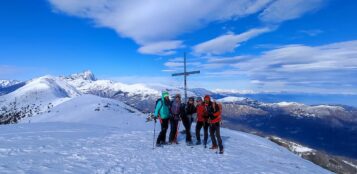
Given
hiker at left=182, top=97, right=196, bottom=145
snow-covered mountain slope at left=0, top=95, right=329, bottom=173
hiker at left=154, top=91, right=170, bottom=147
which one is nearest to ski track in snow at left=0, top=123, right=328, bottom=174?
snow-covered mountain slope at left=0, top=95, right=329, bottom=173

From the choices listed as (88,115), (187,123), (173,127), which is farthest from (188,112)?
(88,115)

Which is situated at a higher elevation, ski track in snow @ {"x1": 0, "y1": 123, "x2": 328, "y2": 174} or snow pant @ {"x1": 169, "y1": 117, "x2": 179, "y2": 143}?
snow pant @ {"x1": 169, "y1": 117, "x2": 179, "y2": 143}

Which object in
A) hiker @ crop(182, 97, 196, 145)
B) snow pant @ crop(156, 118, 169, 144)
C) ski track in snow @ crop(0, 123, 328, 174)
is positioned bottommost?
ski track in snow @ crop(0, 123, 328, 174)

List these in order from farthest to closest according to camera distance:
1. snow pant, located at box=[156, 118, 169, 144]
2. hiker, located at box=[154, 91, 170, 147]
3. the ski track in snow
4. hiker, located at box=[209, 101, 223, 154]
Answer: snow pant, located at box=[156, 118, 169, 144]
hiker, located at box=[154, 91, 170, 147]
hiker, located at box=[209, 101, 223, 154]
the ski track in snow

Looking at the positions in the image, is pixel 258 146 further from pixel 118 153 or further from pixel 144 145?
pixel 118 153

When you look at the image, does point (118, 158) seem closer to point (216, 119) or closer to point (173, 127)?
point (173, 127)

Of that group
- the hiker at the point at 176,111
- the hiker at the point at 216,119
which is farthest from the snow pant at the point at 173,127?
the hiker at the point at 216,119

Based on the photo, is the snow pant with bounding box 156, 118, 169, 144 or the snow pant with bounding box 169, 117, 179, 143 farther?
the snow pant with bounding box 169, 117, 179, 143

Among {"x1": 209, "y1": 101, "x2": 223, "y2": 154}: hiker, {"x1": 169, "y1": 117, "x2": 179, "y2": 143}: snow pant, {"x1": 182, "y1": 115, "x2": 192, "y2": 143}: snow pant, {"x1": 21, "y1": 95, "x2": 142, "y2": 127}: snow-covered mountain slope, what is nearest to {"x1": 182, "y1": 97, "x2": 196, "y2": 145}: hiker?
{"x1": 182, "y1": 115, "x2": 192, "y2": 143}: snow pant

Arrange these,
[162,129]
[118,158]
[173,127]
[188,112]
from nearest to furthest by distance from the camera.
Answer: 1. [118,158]
2. [162,129]
3. [173,127]
4. [188,112]

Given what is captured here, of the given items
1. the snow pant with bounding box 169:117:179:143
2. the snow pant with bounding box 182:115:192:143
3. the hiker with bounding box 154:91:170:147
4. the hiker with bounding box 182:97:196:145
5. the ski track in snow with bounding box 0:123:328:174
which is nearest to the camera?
the ski track in snow with bounding box 0:123:328:174

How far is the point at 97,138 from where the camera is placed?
21594 mm

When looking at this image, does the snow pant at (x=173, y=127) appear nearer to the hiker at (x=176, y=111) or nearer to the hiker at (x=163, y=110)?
the hiker at (x=176, y=111)

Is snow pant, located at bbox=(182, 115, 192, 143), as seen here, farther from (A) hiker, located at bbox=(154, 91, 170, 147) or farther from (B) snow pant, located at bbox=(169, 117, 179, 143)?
(A) hiker, located at bbox=(154, 91, 170, 147)
